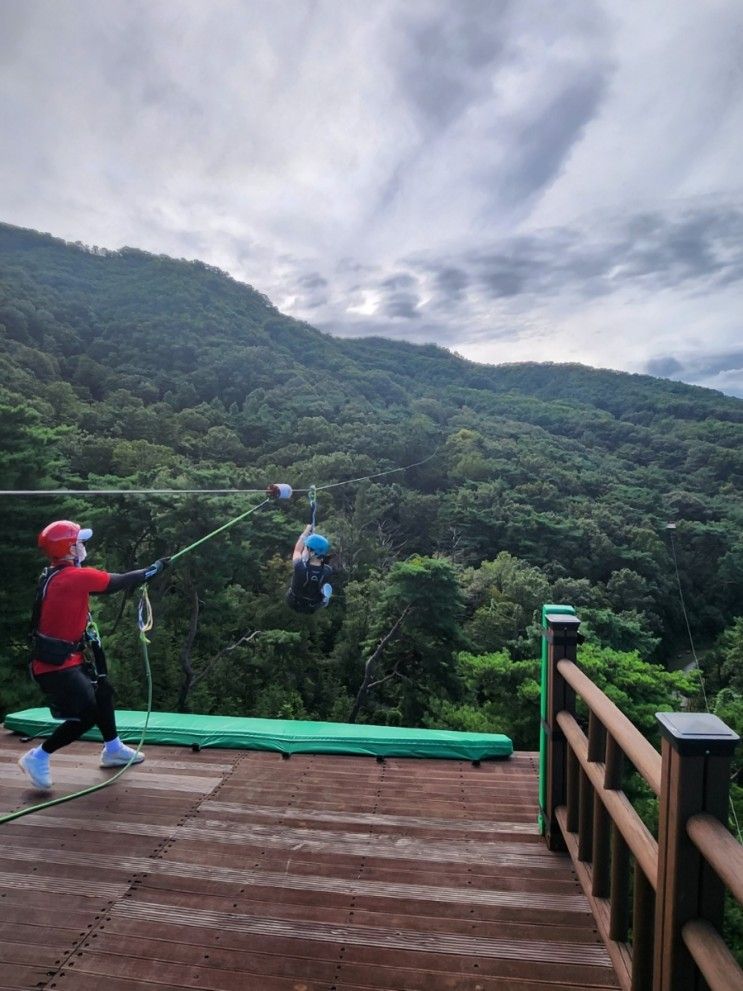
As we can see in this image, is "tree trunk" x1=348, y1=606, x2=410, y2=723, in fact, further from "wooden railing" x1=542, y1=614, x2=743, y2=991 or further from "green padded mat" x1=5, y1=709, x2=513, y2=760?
"wooden railing" x1=542, y1=614, x2=743, y2=991

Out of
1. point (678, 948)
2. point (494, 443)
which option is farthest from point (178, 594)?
point (494, 443)

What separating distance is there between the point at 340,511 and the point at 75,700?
21993 mm

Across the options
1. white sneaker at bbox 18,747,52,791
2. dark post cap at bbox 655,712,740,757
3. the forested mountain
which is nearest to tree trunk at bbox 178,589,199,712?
the forested mountain

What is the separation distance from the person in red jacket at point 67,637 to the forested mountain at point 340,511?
25.2ft

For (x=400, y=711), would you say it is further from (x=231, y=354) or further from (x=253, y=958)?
(x=231, y=354)

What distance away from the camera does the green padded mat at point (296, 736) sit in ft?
11.4

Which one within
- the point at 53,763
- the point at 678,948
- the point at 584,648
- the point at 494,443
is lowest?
the point at 584,648

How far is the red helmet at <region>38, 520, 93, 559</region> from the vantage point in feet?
9.58

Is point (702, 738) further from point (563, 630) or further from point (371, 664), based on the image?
point (371, 664)

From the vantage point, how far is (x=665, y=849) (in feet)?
3.89

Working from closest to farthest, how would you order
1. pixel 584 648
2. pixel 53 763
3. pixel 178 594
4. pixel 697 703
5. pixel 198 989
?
1. pixel 198 989
2. pixel 53 763
3. pixel 584 648
4. pixel 178 594
5. pixel 697 703

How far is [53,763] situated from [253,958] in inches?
85.9

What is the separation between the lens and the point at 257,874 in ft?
7.74

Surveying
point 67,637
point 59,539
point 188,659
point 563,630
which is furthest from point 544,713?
point 188,659
